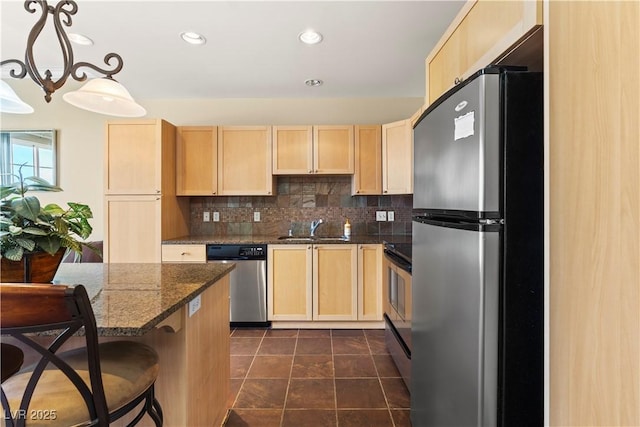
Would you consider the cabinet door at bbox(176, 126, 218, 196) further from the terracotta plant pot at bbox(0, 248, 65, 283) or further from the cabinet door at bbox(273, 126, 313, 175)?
the terracotta plant pot at bbox(0, 248, 65, 283)

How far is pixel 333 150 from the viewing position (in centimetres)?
323

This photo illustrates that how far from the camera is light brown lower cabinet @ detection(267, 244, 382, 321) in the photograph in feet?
9.86

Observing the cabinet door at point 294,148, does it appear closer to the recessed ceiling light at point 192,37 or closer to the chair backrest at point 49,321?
the recessed ceiling light at point 192,37

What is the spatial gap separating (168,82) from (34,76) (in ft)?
6.47

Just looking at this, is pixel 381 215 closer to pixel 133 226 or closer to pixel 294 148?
pixel 294 148

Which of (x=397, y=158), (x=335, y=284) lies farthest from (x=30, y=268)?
(x=397, y=158)

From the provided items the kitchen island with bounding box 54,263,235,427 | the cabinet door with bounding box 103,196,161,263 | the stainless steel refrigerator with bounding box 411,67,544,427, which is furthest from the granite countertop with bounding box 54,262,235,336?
the cabinet door with bounding box 103,196,161,263

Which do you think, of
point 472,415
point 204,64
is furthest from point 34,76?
point 472,415

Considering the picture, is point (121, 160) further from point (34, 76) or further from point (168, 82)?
point (34, 76)

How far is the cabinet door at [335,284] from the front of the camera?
3010 mm

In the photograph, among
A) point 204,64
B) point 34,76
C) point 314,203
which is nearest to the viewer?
point 34,76

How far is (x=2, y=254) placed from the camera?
3.42 ft

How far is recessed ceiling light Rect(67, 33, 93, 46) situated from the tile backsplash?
1713 mm

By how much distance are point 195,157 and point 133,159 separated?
573 millimetres
